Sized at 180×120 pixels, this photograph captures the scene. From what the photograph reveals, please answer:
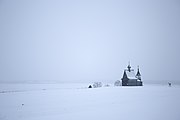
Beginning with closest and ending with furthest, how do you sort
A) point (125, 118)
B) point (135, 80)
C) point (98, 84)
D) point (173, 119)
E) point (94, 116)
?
point (173, 119), point (125, 118), point (94, 116), point (135, 80), point (98, 84)

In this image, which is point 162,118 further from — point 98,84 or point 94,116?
point 98,84

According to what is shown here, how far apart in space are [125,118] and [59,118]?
17.4 ft

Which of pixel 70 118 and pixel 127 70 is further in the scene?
pixel 127 70

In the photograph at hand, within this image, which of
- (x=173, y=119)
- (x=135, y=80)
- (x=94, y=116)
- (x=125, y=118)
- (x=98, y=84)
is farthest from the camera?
(x=98, y=84)

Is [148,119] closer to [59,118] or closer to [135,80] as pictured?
[59,118]

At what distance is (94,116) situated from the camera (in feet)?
47.7

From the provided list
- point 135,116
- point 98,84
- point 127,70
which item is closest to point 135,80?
point 127,70

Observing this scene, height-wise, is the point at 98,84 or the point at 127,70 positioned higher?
the point at 127,70

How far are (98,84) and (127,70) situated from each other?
1398 cm

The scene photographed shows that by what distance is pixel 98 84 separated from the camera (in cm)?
7594

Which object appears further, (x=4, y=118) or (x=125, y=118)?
(x=4, y=118)

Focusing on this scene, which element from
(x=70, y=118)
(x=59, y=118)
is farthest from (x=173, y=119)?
(x=59, y=118)

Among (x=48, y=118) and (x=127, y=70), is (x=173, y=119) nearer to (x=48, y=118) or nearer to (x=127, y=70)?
(x=48, y=118)

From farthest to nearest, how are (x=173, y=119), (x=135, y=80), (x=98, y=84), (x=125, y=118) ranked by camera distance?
(x=98, y=84), (x=135, y=80), (x=125, y=118), (x=173, y=119)
